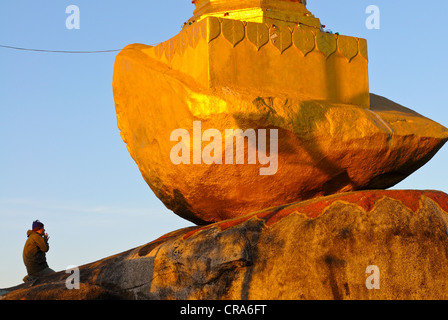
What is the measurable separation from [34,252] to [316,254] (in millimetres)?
4371

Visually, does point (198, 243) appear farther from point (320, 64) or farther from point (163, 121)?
point (320, 64)

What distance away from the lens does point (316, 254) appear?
865 cm

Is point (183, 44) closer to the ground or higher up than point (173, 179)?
higher up

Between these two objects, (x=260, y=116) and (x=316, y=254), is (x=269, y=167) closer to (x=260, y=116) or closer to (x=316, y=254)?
(x=260, y=116)

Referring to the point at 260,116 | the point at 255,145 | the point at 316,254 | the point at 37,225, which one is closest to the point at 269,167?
the point at 255,145

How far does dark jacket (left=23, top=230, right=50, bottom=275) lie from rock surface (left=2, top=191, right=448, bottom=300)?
1.24 metres

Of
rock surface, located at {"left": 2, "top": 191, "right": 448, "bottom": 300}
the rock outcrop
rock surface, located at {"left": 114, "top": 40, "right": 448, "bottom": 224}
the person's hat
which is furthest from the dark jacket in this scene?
rock surface, located at {"left": 114, "top": 40, "right": 448, "bottom": 224}

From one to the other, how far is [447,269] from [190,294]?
308cm

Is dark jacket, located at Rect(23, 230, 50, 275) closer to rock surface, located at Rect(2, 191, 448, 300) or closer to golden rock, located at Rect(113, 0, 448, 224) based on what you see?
rock surface, located at Rect(2, 191, 448, 300)

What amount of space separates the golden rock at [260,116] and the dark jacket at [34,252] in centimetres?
188

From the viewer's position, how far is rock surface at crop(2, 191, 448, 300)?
8.51 m

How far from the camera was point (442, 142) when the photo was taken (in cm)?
1095
